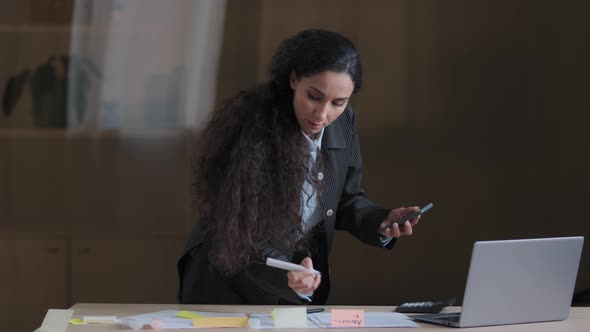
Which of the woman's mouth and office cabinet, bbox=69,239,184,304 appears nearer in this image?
the woman's mouth

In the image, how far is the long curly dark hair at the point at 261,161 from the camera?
7.54 ft

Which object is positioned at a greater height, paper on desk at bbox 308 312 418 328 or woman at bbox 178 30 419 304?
woman at bbox 178 30 419 304

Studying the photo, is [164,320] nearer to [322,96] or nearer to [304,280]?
[304,280]

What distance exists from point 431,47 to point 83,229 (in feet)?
5.60

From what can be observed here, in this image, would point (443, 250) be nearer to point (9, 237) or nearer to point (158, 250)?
point (158, 250)

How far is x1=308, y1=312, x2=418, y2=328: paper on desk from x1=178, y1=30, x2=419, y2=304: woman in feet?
0.31

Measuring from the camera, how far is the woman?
2.31m

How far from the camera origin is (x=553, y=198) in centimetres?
427

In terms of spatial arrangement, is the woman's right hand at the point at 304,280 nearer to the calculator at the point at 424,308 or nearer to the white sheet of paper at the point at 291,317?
the white sheet of paper at the point at 291,317

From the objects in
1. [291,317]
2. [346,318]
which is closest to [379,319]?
[346,318]

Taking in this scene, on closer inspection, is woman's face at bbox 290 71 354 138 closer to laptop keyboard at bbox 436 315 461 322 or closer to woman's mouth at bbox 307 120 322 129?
woman's mouth at bbox 307 120 322 129

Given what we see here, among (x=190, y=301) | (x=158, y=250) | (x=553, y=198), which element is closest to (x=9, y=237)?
(x=158, y=250)

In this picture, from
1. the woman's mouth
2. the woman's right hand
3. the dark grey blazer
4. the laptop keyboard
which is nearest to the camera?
the woman's right hand

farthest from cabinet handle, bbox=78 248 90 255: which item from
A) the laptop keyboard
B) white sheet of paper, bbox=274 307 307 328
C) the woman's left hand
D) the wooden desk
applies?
the laptop keyboard
